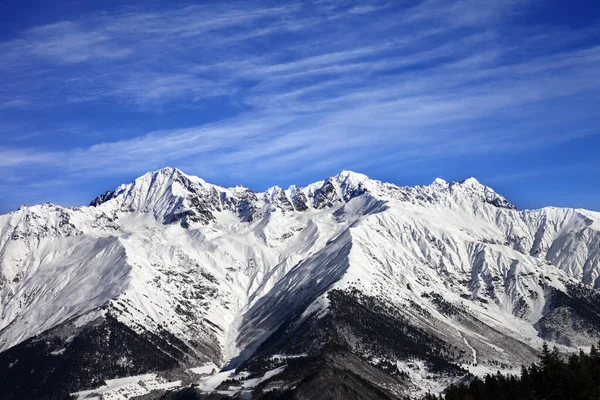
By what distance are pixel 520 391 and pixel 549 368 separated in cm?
2941

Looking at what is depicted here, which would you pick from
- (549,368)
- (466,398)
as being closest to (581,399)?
(549,368)

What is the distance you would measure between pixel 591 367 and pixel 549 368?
112ft

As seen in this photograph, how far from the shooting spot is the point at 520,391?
194 m

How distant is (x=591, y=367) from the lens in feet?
635

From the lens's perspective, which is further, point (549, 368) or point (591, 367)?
point (591, 367)

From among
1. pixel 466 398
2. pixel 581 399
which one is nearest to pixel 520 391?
pixel 466 398

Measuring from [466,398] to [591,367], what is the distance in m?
37.0

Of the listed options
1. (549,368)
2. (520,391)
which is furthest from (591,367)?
(549,368)

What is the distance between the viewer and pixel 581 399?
6196 inches

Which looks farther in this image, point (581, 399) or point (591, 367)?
point (591, 367)

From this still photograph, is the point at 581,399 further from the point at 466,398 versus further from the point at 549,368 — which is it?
the point at 466,398

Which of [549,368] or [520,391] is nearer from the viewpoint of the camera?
[549,368]

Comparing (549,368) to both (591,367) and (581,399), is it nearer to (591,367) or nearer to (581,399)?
(581,399)

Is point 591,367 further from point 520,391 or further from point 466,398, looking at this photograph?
point 466,398
